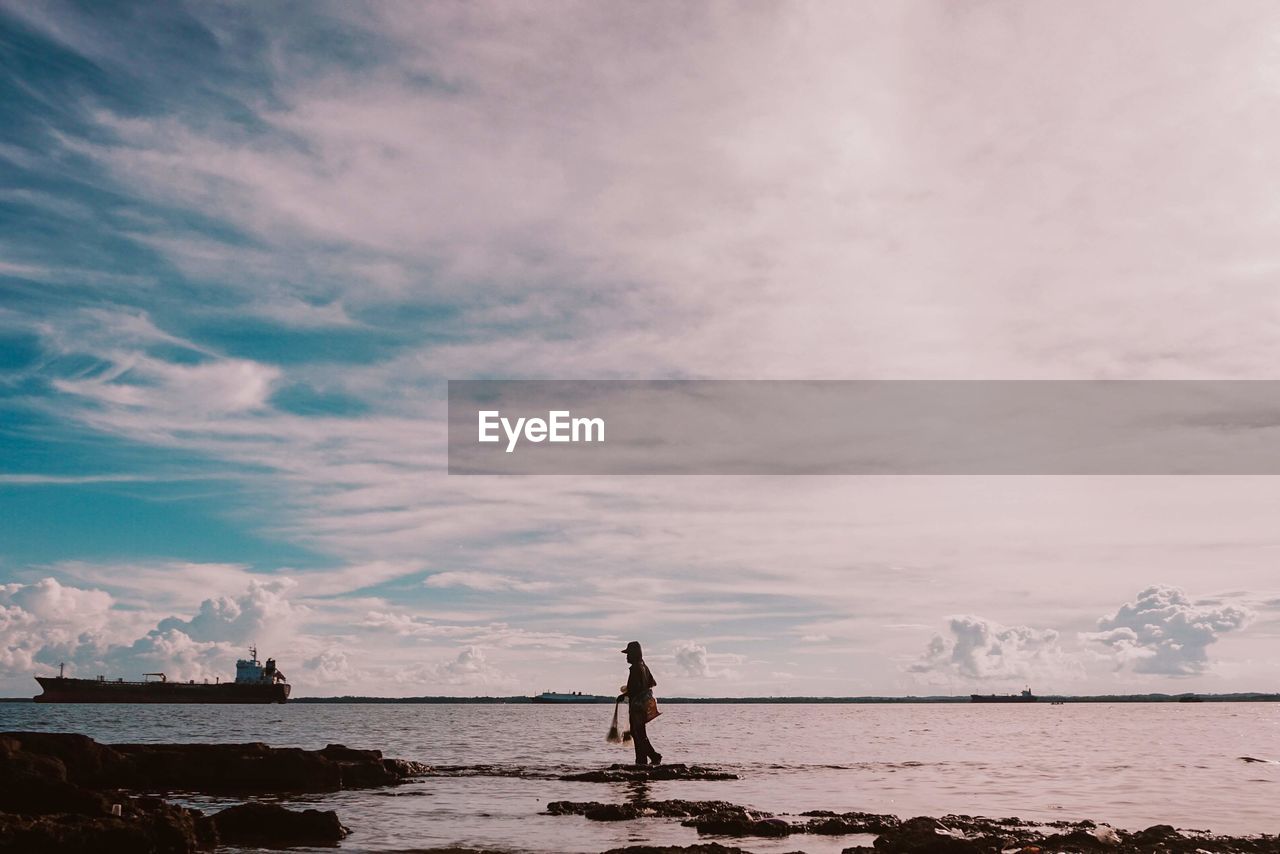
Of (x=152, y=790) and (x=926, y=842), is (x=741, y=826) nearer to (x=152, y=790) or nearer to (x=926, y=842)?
(x=926, y=842)

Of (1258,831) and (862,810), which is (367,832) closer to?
(862,810)

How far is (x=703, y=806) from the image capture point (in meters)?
22.4

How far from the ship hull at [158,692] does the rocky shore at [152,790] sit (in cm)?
15953

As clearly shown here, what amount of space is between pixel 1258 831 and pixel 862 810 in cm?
801

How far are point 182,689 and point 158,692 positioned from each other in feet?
13.4

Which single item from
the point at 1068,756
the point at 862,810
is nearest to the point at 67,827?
the point at 862,810

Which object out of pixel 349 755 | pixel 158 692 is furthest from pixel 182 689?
pixel 349 755

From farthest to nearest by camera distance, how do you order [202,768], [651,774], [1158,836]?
1. [651,774]
2. [202,768]
3. [1158,836]

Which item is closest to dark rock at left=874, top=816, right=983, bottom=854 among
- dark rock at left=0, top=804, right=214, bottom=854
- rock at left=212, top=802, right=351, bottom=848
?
rock at left=212, top=802, right=351, bottom=848

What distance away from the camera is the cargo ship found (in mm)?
174875

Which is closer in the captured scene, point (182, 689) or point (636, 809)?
point (636, 809)

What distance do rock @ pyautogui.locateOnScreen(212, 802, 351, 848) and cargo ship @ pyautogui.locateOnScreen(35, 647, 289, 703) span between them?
168 metres

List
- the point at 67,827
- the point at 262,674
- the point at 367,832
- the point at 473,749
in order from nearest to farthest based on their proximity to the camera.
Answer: the point at 67,827, the point at 367,832, the point at 473,749, the point at 262,674

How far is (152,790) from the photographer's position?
84.2 feet
